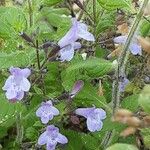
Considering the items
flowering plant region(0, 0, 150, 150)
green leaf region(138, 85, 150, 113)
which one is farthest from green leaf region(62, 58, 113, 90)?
green leaf region(138, 85, 150, 113)

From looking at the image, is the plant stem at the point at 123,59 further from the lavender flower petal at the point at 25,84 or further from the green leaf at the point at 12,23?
the green leaf at the point at 12,23

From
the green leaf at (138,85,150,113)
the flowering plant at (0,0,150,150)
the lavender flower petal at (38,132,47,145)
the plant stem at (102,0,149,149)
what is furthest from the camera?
the lavender flower petal at (38,132,47,145)

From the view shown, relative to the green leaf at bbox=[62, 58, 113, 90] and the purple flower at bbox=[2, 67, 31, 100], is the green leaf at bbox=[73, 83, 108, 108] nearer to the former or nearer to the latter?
the green leaf at bbox=[62, 58, 113, 90]

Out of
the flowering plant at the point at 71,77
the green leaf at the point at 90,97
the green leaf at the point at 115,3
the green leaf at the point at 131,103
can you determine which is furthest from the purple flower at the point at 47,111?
the green leaf at the point at 115,3

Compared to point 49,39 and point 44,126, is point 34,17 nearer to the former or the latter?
point 49,39

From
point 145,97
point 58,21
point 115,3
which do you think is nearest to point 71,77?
point 115,3

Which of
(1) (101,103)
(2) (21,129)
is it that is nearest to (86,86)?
(1) (101,103)
